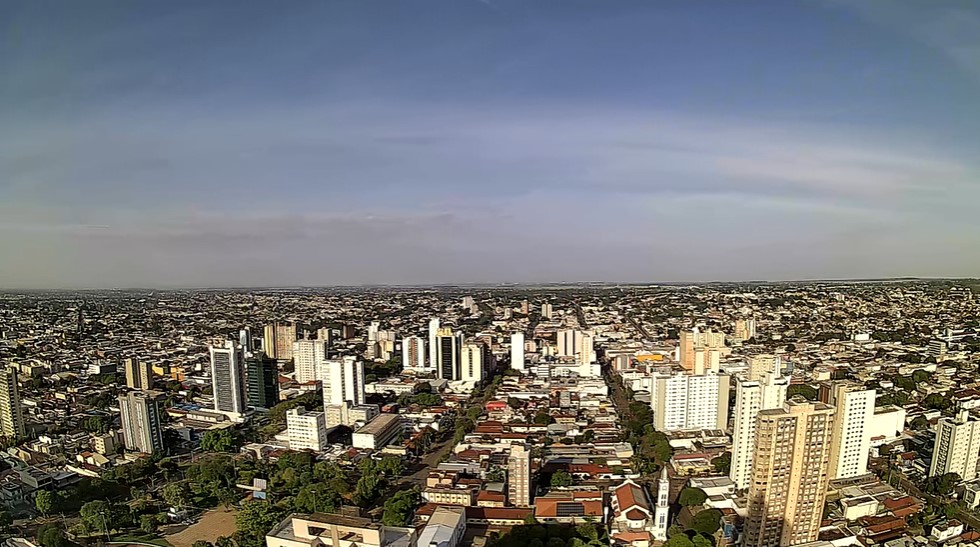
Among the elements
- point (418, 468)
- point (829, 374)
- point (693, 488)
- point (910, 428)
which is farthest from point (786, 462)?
point (829, 374)

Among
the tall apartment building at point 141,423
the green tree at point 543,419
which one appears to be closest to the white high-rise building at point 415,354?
the green tree at point 543,419

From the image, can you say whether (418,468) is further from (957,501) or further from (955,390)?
(955,390)

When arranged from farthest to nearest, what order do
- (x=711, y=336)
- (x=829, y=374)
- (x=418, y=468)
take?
1. (x=711, y=336)
2. (x=829, y=374)
3. (x=418, y=468)

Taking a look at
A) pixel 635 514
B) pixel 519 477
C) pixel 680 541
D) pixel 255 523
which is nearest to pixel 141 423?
pixel 255 523

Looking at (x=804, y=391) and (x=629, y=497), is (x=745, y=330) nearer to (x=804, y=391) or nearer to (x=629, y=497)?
(x=804, y=391)

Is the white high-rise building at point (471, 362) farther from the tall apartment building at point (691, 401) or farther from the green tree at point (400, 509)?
the green tree at point (400, 509)
